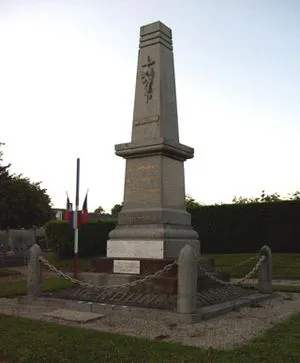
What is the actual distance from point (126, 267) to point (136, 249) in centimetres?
44

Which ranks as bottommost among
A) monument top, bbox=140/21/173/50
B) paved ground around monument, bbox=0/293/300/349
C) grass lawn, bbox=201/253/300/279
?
paved ground around monument, bbox=0/293/300/349

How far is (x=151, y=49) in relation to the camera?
11.0 m

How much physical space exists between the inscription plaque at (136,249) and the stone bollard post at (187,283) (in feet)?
5.74

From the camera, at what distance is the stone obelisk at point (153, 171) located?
383 inches

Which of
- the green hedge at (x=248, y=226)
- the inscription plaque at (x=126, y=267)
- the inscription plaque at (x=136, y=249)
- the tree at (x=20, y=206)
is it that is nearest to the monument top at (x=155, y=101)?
the inscription plaque at (x=136, y=249)

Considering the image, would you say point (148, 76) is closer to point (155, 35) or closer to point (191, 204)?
point (155, 35)

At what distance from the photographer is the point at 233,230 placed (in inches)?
928

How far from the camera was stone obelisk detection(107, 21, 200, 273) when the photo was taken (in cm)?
973

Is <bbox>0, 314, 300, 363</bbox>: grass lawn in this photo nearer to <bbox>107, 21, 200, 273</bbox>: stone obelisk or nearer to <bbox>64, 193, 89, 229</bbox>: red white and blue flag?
<bbox>107, 21, 200, 273</bbox>: stone obelisk

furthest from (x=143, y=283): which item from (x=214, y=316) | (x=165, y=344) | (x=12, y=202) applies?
(x=12, y=202)

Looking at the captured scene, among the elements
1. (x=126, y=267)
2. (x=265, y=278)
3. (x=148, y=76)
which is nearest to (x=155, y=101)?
(x=148, y=76)

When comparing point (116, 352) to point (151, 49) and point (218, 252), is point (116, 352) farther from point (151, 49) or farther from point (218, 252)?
point (218, 252)

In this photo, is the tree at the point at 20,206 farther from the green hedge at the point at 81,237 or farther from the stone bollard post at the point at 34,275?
the stone bollard post at the point at 34,275

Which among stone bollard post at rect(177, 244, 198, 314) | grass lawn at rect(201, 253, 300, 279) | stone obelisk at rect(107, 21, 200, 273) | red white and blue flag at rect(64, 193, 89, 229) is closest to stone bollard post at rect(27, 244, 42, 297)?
stone obelisk at rect(107, 21, 200, 273)
